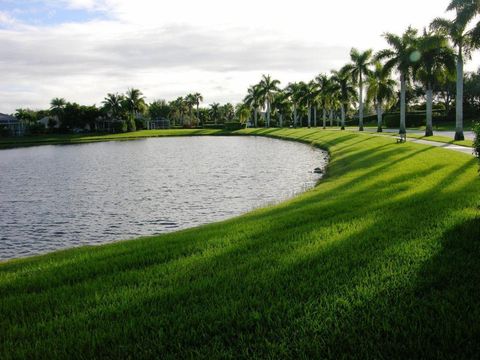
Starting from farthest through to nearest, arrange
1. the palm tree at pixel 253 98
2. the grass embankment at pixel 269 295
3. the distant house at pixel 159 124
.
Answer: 1. the distant house at pixel 159 124
2. the palm tree at pixel 253 98
3. the grass embankment at pixel 269 295

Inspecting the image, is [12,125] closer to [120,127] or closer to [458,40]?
[120,127]

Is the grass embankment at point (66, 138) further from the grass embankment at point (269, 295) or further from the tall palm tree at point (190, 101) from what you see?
the grass embankment at point (269, 295)

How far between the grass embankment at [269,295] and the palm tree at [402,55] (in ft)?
124

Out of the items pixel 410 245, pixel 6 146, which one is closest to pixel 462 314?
pixel 410 245

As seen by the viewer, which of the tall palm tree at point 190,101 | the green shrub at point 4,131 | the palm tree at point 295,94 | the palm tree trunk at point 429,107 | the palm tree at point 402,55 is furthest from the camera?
the tall palm tree at point 190,101

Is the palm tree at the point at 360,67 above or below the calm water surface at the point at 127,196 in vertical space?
above

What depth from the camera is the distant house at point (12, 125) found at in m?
99.1

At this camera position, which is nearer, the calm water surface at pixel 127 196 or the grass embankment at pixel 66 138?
the calm water surface at pixel 127 196

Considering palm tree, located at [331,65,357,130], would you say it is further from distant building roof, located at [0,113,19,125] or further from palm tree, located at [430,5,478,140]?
distant building roof, located at [0,113,19,125]

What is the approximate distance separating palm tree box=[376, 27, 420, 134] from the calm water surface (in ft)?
49.2

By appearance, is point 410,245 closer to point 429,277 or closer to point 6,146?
point 429,277

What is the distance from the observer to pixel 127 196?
77.1ft

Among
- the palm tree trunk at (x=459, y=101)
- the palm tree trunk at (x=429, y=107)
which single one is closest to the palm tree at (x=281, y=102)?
the palm tree trunk at (x=429, y=107)

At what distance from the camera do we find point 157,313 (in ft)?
18.8
